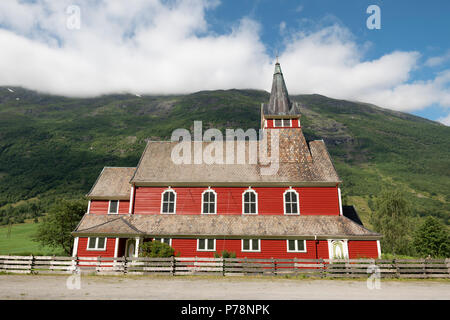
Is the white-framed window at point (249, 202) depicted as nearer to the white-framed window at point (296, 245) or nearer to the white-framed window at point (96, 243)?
the white-framed window at point (296, 245)

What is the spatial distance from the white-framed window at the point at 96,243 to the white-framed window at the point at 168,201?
5.75 metres

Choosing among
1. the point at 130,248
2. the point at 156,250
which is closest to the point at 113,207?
the point at 130,248

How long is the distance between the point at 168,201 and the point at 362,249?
17828 mm

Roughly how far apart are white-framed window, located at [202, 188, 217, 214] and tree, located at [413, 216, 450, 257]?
132 ft

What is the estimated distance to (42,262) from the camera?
801 inches

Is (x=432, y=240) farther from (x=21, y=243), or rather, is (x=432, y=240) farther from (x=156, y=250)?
(x=21, y=243)

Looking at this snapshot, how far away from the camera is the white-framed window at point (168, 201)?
27.2 metres

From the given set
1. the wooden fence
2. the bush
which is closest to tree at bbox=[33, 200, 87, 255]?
the wooden fence

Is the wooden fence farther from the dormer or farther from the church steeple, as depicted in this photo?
the church steeple

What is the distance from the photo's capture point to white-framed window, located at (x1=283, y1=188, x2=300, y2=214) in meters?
26.5

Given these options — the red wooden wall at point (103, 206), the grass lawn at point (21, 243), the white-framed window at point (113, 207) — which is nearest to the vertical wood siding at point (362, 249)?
the red wooden wall at point (103, 206)

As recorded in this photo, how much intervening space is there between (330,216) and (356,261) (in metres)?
6.54
